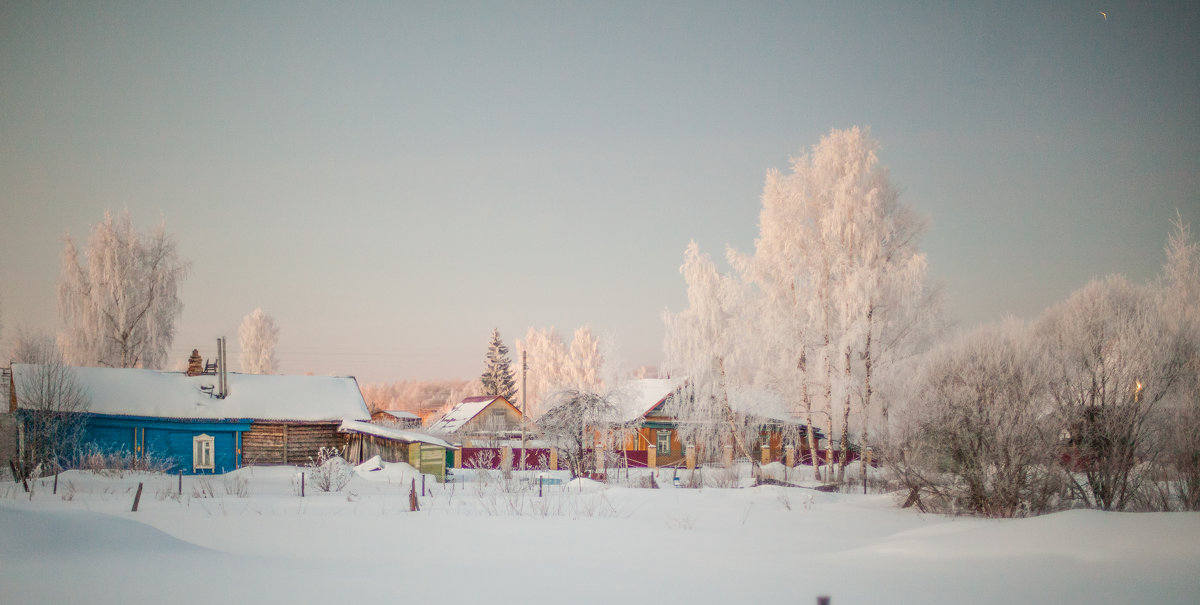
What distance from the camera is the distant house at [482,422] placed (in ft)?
148

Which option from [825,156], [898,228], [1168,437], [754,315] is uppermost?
[825,156]

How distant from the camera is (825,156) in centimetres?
2722

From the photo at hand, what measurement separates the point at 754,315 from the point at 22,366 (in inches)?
1180

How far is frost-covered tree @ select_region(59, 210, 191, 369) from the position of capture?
130ft

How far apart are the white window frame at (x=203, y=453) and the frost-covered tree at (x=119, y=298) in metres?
11.0

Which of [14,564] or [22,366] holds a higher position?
[22,366]

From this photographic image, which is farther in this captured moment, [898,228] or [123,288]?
[123,288]

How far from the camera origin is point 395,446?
32.5 metres

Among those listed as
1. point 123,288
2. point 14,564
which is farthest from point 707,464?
point 123,288

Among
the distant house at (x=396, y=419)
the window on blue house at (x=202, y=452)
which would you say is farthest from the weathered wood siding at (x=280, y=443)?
the distant house at (x=396, y=419)

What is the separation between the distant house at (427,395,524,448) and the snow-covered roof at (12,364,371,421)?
8.63m

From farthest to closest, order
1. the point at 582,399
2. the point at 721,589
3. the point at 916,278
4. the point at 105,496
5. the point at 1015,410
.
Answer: the point at 582,399 → the point at 916,278 → the point at 105,496 → the point at 1015,410 → the point at 721,589

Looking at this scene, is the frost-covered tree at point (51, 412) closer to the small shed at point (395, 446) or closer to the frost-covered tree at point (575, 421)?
the small shed at point (395, 446)

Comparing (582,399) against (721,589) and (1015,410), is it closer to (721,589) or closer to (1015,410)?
(1015,410)
